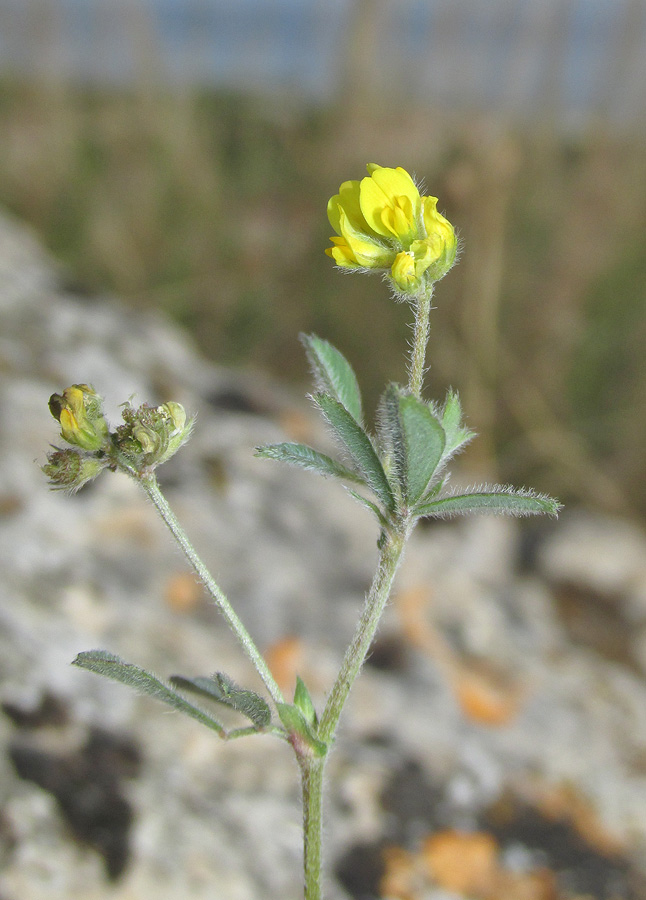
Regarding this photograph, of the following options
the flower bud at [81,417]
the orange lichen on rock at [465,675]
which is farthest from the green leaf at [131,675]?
the orange lichen on rock at [465,675]

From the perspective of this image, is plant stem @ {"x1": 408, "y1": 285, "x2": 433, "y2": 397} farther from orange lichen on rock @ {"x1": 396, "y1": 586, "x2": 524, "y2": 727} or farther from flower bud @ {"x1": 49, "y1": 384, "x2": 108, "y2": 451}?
orange lichen on rock @ {"x1": 396, "y1": 586, "x2": 524, "y2": 727}

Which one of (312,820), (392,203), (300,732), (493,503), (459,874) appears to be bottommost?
(459,874)

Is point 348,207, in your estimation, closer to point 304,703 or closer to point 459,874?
point 304,703

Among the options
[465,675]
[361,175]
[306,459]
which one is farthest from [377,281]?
[306,459]

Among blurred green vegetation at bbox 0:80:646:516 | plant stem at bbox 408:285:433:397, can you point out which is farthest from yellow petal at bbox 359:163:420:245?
blurred green vegetation at bbox 0:80:646:516

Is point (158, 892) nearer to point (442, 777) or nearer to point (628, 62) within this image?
point (442, 777)

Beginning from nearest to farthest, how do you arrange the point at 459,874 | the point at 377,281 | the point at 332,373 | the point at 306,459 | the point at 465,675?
the point at 306,459 → the point at 332,373 → the point at 459,874 → the point at 465,675 → the point at 377,281

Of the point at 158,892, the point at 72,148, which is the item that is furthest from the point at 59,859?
the point at 72,148
